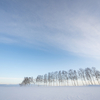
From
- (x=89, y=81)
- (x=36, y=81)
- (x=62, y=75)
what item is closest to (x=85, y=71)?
(x=89, y=81)

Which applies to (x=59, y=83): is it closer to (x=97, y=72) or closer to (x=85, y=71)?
(x=85, y=71)

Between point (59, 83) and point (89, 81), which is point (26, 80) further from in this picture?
point (89, 81)

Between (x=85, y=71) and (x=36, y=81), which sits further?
(x=36, y=81)

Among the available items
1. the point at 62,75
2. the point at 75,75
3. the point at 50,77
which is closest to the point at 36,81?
the point at 50,77

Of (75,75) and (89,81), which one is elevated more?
(75,75)

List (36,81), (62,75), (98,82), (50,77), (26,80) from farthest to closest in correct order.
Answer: (26,80) → (36,81) → (50,77) → (62,75) → (98,82)

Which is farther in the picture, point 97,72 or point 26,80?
point 26,80

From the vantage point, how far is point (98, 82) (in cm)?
4991

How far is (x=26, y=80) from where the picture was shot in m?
100

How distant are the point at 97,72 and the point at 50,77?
157 ft

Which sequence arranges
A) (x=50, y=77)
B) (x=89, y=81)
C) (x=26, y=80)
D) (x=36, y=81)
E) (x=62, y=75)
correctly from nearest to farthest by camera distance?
(x=89, y=81) → (x=62, y=75) → (x=50, y=77) → (x=36, y=81) → (x=26, y=80)

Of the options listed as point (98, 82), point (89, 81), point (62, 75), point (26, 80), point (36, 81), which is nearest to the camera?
point (98, 82)

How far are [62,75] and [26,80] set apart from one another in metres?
61.8

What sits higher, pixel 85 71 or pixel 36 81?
pixel 85 71
